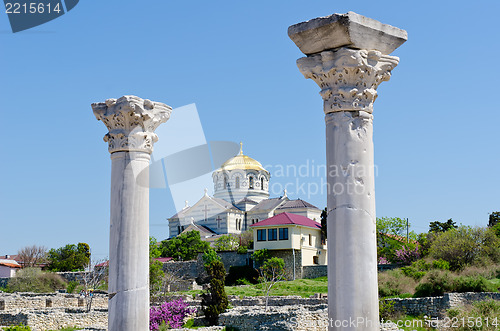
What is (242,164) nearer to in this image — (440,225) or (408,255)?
(440,225)

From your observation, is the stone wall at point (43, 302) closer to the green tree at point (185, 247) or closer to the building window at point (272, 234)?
the building window at point (272, 234)

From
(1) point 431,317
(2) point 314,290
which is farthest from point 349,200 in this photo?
(2) point 314,290

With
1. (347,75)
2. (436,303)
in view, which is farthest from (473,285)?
(347,75)

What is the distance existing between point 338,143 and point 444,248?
32.5 meters

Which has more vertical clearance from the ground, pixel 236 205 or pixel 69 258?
pixel 236 205

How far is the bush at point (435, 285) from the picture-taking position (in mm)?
27891

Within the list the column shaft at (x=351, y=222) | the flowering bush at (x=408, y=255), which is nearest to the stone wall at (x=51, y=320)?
the column shaft at (x=351, y=222)

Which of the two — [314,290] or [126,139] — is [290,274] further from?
[126,139]

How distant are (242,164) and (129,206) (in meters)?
83.1

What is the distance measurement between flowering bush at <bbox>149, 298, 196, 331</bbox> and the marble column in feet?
67.0

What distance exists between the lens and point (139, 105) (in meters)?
10.1

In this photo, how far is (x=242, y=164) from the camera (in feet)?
305

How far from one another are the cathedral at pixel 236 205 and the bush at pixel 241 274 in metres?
20.3

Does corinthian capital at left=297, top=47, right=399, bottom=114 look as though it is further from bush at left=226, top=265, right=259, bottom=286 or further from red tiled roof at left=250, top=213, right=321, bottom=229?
bush at left=226, top=265, right=259, bottom=286
